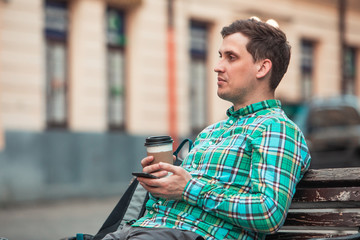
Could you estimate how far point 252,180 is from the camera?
2723mm

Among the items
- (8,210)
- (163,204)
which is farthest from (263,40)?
(8,210)

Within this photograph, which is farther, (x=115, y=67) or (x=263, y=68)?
(x=115, y=67)

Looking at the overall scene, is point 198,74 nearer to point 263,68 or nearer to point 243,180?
point 263,68

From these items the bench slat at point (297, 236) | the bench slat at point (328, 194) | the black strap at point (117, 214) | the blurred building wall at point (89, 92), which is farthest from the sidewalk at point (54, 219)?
the bench slat at point (328, 194)

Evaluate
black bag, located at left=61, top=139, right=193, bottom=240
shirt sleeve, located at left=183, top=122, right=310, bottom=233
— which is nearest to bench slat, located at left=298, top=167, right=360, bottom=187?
shirt sleeve, located at left=183, top=122, right=310, bottom=233

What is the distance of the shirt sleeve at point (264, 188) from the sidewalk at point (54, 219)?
581 centimetres

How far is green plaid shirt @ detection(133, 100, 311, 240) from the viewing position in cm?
267

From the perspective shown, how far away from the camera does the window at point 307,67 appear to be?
68.1ft

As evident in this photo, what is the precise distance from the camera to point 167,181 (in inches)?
109

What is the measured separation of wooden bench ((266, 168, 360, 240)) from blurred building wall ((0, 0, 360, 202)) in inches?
438

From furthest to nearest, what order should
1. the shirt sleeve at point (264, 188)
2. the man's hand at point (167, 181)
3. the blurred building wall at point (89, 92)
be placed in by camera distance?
the blurred building wall at point (89, 92) → the man's hand at point (167, 181) → the shirt sleeve at point (264, 188)

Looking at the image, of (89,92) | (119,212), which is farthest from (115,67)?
(119,212)

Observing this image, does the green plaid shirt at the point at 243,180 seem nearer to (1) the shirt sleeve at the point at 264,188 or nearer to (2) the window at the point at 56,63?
(1) the shirt sleeve at the point at 264,188

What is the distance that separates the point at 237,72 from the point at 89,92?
12.5 metres
